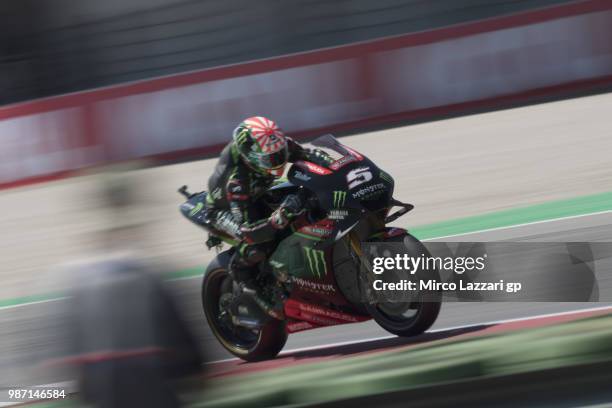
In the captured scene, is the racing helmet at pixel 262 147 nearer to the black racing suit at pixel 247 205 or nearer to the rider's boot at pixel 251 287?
the black racing suit at pixel 247 205

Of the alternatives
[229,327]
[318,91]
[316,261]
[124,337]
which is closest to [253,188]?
[316,261]

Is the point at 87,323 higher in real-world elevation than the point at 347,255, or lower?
higher

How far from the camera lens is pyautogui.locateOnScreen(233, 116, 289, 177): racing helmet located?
658 centimetres

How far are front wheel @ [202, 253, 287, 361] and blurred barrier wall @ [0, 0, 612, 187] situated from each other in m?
9.01

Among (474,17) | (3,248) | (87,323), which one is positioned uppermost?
(87,323)

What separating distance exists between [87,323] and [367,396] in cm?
114

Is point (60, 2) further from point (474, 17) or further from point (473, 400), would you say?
point (473, 400)

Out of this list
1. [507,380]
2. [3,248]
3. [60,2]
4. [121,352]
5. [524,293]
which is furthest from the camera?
[60,2]

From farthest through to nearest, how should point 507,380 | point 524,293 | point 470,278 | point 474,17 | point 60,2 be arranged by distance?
point 60,2 < point 474,17 < point 524,293 < point 470,278 < point 507,380

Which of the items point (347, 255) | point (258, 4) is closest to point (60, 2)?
point (258, 4)

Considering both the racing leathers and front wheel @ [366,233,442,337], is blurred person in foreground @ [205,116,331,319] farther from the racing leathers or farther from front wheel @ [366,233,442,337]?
front wheel @ [366,233,442,337]

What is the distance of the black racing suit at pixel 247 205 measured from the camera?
6613 millimetres

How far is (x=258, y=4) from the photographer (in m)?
20.7

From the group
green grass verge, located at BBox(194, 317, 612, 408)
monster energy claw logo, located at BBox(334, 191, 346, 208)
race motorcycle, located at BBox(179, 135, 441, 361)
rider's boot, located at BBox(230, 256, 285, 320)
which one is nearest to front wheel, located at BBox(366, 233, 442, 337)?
race motorcycle, located at BBox(179, 135, 441, 361)
